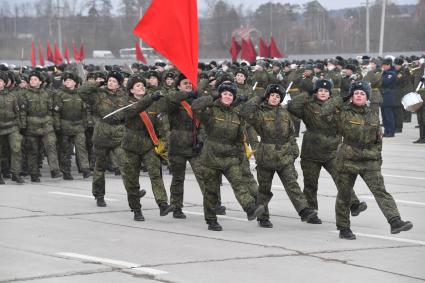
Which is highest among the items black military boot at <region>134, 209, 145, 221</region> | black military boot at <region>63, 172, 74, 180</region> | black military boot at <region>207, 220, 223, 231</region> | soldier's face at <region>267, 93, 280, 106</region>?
soldier's face at <region>267, 93, 280, 106</region>

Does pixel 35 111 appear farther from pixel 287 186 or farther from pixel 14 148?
pixel 287 186

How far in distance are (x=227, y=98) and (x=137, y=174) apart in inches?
67.2

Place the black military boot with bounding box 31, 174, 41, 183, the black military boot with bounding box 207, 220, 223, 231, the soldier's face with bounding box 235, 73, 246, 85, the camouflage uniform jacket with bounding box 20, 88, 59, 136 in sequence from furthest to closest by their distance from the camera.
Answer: the camouflage uniform jacket with bounding box 20, 88, 59, 136
the black military boot with bounding box 31, 174, 41, 183
the soldier's face with bounding box 235, 73, 246, 85
the black military boot with bounding box 207, 220, 223, 231

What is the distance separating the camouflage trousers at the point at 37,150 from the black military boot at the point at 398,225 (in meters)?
8.00

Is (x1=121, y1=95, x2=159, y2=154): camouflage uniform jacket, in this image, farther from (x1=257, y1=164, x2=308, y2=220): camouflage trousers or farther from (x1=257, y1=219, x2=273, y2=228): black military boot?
(x1=257, y1=219, x2=273, y2=228): black military boot

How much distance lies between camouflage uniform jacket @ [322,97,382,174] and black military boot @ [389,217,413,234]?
1.95 feet

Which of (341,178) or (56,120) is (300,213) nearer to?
(341,178)

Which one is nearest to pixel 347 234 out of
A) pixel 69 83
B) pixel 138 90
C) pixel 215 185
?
pixel 215 185

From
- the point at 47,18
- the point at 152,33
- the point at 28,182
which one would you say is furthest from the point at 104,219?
the point at 47,18

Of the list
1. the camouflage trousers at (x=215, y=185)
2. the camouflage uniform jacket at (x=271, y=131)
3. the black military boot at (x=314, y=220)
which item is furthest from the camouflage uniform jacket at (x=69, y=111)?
the black military boot at (x=314, y=220)

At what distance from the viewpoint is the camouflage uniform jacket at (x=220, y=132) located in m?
12.4

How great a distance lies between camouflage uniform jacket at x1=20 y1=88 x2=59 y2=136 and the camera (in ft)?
59.9

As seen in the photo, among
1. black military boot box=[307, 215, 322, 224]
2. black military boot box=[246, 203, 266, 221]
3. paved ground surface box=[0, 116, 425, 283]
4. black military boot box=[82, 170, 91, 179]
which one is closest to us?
paved ground surface box=[0, 116, 425, 283]

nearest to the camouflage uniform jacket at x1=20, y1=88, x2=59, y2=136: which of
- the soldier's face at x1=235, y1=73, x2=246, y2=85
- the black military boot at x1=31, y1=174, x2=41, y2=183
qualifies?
the black military boot at x1=31, y1=174, x2=41, y2=183
